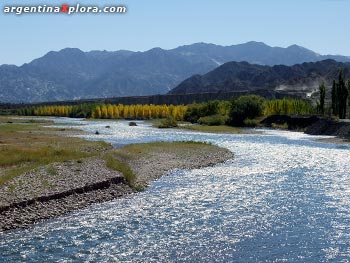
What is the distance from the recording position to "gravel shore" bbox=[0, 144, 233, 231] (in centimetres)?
3150

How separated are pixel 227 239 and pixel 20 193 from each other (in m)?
16.1

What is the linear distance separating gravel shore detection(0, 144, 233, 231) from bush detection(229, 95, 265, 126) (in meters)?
92.8

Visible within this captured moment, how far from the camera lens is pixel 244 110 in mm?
147625

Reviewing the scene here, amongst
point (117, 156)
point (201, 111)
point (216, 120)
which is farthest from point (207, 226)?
point (201, 111)

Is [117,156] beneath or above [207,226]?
above

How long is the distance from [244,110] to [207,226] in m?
120

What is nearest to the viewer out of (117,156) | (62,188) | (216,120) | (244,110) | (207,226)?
(207,226)

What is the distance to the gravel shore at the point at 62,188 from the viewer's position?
31495 mm

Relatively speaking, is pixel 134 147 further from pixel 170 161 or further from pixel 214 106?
pixel 214 106

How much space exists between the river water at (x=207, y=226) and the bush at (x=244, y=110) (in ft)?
323

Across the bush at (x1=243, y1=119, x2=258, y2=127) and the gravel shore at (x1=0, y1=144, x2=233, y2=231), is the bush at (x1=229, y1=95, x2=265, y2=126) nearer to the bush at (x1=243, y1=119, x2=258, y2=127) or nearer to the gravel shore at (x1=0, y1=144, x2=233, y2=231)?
the bush at (x1=243, y1=119, x2=258, y2=127)

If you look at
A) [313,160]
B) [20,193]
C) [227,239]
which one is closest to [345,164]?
[313,160]

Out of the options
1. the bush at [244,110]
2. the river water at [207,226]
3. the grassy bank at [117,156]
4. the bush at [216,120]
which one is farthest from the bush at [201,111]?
the river water at [207,226]

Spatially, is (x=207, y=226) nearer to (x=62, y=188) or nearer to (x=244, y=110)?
(x=62, y=188)
